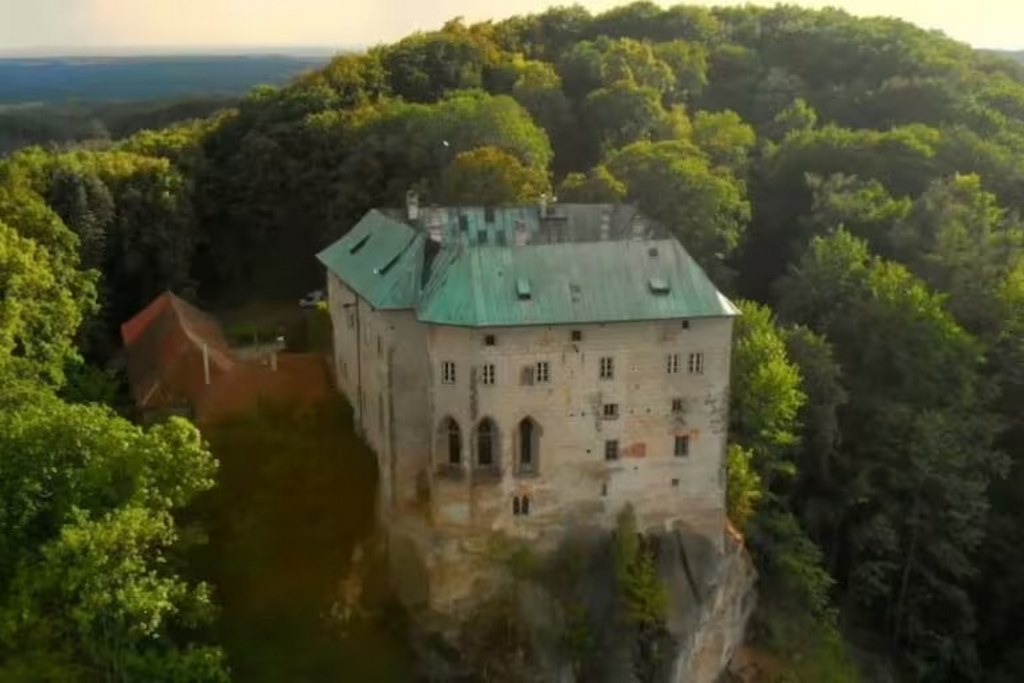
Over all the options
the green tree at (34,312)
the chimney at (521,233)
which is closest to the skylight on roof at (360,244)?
the chimney at (521,233)

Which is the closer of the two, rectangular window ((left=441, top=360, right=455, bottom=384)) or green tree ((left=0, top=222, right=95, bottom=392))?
rectangular window ((left=441, top=360, right=455, bottom=384))

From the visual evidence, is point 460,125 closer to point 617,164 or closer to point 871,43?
point 617,164

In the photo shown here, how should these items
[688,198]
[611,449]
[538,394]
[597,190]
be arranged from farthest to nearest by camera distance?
[688,198] < [597,190] < [611,449] < [538,394]

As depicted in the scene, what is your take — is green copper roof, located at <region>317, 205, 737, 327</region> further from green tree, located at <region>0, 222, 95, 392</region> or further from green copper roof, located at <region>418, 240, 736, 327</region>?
green tree, located at <region>0, 222, 95, 392</region>

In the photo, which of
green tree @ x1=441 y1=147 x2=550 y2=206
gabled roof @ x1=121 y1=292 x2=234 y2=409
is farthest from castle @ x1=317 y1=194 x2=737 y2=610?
green tree @ x1=441 y1=147 x2=550 y2=206

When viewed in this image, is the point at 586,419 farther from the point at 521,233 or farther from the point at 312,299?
the point at 312,299

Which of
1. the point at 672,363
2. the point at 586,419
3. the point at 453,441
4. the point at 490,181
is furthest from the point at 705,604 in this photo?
the point at 490,181

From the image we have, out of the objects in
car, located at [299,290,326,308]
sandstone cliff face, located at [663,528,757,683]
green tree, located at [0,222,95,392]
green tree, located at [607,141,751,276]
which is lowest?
sandstone cliff face, located at [663,528,757,683]
